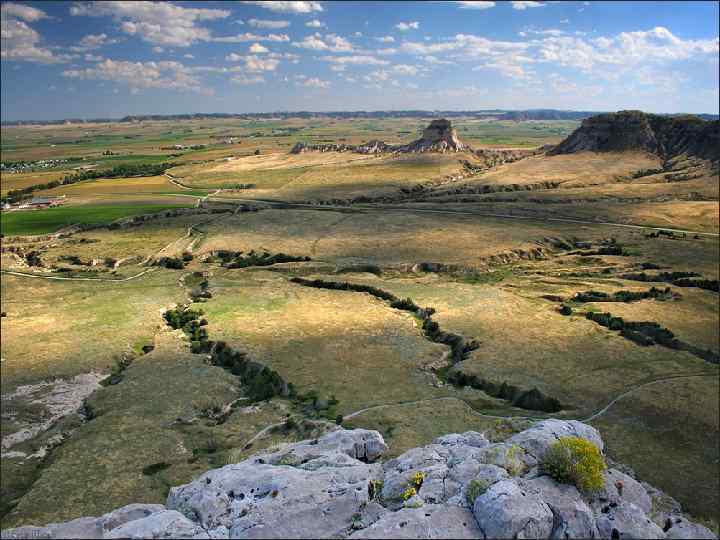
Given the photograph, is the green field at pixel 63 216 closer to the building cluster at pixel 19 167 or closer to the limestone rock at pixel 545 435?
the building cluster at pixel 19 167

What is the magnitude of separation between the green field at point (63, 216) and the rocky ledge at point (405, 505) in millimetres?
125084

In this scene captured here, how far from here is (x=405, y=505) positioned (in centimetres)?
1711

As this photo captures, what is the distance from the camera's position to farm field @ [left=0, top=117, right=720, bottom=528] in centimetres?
3753

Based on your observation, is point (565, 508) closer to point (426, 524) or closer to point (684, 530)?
point (684, 530)

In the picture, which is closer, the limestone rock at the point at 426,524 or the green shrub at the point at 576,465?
the limestone rock at the point at 426,524

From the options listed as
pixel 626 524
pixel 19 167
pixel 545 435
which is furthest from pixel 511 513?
pixel 19 167

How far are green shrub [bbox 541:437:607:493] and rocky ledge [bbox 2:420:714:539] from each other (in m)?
Answer: 0.34

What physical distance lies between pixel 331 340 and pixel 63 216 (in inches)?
4348

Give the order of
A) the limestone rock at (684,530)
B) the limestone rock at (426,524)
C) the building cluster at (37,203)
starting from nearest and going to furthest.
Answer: the limestone rock at (426,524) < the limestone rock at (684,530) < the building cluster at (37,203)

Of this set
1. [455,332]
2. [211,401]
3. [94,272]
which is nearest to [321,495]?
[211,401]

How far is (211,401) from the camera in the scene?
152 feet

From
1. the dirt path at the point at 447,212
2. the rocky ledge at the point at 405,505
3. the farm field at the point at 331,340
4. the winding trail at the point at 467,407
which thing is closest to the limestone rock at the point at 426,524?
the rocky ledge at the point at 405,505

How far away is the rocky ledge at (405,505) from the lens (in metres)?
15.7

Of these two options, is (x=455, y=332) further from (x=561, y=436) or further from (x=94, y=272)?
(x=94, y=272)
